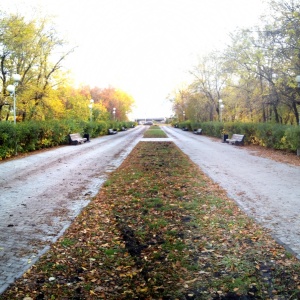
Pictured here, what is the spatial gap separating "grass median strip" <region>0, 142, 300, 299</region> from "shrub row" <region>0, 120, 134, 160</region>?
891 cm

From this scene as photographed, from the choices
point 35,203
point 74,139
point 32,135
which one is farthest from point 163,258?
point 74,139

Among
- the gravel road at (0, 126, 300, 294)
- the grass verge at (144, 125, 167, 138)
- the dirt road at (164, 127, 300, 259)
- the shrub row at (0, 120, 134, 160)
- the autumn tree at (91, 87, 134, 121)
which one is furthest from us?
the autumn tree at (91, 87, 134, 121)

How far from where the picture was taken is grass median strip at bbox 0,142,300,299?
10.3 feet

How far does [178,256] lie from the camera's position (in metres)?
3.88

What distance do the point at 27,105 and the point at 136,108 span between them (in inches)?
2348

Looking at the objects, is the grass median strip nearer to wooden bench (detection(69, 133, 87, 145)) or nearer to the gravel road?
the gravel road

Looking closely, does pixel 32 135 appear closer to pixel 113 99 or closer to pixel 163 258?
pixel 163 258

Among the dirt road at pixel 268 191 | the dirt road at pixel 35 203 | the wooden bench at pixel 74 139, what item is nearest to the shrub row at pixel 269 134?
the dirt road at pixel 268 191

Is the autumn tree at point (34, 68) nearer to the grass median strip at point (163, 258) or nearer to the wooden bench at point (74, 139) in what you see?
the wooden bench at point (74, 139)

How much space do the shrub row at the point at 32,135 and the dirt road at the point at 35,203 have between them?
197cm

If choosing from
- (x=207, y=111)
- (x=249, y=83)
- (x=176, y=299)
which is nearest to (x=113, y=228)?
(x=176, y=299)

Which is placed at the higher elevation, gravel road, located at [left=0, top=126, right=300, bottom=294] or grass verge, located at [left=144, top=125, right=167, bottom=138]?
grass verge, located at [left=144, top=125, right=167, bottom=138]

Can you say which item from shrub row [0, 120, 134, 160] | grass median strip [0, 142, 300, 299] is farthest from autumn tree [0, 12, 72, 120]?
grass median strip [0, 142, 300, 299]

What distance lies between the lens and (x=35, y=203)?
6.51 metres
